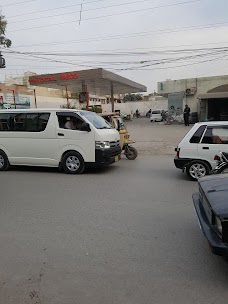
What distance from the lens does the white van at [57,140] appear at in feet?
29.9

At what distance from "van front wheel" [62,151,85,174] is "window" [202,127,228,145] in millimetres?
3528

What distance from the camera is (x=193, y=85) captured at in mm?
30859

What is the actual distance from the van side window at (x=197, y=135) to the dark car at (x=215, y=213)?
3.90 m

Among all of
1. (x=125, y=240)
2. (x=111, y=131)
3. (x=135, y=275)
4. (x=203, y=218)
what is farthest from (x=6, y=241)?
(x=111, y=131)

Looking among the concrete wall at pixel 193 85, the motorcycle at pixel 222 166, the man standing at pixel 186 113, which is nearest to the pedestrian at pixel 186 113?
the man standing at pixel 186 113

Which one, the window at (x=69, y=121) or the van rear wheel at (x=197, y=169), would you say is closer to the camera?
the van rear wheel at (x=197, y=169)

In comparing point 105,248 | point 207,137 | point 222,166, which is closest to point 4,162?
point 207,137

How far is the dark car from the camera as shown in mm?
2988

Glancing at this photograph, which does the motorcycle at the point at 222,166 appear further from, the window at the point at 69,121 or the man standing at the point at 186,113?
Result: the man standing at the point at 186,113

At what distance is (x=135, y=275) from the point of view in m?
3.36

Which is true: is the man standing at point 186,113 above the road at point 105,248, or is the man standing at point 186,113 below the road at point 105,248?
above

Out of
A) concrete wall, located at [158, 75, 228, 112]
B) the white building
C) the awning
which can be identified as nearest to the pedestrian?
the awning

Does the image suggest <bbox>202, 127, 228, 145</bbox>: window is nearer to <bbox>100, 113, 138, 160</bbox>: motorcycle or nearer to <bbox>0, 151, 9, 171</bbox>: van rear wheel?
<bbox>100, 113, 138, 160</bbox>: motorcycle

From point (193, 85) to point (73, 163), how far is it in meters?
24.4
